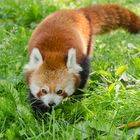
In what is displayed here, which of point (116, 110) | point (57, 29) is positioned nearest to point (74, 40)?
point (57, 29)

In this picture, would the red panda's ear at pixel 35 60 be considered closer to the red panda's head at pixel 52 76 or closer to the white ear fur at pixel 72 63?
the red panda's head at pixel 52 76

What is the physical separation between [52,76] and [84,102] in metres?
0.38

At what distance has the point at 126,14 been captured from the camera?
17.6ft

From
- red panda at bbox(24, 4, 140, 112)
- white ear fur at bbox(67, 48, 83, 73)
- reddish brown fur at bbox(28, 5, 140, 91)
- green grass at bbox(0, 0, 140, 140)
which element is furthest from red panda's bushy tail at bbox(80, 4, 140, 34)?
white ear fur at bbox(67, 48, 83, 73)

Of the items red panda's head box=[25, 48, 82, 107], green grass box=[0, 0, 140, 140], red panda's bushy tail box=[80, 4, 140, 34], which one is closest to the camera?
green grass box=[0, 0, 140, 140]

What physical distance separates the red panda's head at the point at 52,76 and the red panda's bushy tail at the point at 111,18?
3.73ft

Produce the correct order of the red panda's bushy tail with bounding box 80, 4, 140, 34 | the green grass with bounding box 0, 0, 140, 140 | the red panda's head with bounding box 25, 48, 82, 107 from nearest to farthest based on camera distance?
the green grass with bounding box 0, 0, 140, 140 < the red panda's head with bounding box 25, 48, 82, 107 < the red panda's bushy tail with bounding box 80, 4, 140, 34

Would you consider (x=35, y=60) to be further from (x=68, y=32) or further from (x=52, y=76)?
(x=68, y=32)

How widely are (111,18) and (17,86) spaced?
1.35 metres

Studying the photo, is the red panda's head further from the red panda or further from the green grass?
the green grass

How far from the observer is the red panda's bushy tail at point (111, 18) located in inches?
207

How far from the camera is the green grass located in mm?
3697

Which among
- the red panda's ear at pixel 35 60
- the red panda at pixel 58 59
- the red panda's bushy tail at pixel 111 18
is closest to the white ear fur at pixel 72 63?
the red panda at pixel 58 59

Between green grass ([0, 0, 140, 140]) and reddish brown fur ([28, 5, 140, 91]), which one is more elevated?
reddish brown fur ([28, 5, 140, 91])
